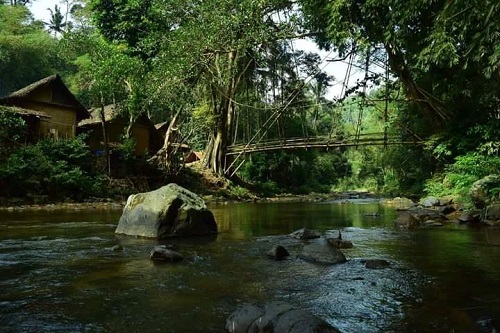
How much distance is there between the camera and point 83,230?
10.0 m

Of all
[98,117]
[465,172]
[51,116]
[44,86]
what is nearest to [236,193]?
[98,117]

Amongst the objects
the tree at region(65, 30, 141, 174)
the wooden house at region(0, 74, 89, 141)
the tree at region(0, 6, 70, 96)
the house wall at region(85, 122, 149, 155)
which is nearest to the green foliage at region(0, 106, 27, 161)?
the wooden house at region(0, 74, 89, 141)

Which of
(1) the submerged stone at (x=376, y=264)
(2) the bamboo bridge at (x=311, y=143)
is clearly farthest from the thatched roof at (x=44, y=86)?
(1) the submerged stone at (x=376, y=264)

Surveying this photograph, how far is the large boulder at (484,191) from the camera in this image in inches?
490

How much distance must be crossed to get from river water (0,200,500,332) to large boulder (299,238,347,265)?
167 millimetres

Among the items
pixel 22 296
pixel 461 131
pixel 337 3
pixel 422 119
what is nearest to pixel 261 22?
pixel 337 3

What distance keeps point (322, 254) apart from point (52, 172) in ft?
52.3

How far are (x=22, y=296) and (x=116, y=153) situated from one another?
20817mm

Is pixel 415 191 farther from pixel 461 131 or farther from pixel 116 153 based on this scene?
pixel 116 153

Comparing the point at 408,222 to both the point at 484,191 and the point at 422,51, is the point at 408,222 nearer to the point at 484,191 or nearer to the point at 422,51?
the point at 484,191

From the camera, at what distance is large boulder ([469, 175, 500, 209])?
40.9 feet

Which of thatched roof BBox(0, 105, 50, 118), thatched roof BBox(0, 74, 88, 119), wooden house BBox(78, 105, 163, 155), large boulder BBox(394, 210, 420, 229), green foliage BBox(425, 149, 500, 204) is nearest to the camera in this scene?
large boulder BBox(394, 210, 420, 229)

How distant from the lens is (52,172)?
19266 millimetres

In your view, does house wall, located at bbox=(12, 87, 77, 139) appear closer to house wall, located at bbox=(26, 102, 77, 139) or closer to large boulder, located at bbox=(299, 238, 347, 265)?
house wall, located at bbox=(26, 102, 77, 139)
